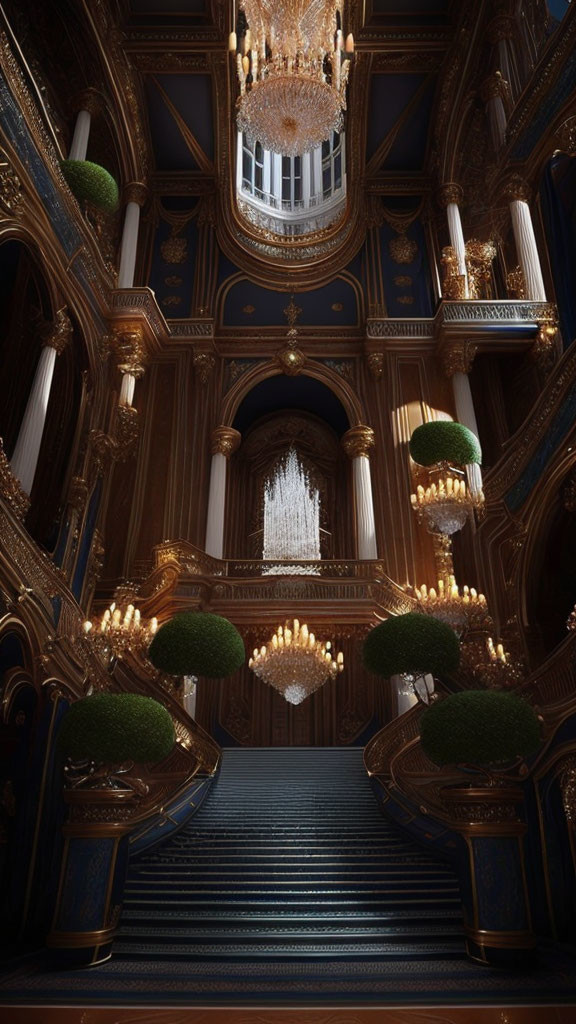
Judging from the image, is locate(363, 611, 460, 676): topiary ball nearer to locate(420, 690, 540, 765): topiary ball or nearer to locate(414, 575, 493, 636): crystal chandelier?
locate(420, 690, 540, 765): topiary ball

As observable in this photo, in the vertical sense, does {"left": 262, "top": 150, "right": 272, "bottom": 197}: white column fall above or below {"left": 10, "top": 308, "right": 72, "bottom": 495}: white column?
above

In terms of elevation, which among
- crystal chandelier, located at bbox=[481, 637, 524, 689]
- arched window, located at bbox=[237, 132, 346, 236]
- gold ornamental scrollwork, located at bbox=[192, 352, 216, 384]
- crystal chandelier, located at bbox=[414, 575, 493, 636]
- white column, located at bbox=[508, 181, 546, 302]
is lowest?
crystal chandelier, located at bbox=[481, 637, 524, 689]

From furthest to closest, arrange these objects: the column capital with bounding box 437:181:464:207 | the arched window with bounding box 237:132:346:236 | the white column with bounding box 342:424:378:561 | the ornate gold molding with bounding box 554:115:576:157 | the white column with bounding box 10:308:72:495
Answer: the arched window with bounding box 237:132:346:236
the column capital with bounding box 437:181:464:207
the white column with bounding box 342:424:378:561
the ornate gold molding with bounding box 554:115:576:157
the white column with bounding box 10:308:72:495

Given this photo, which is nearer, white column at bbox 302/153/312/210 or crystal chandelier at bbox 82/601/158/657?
crystal chandelier at bbox 82/601/158/657

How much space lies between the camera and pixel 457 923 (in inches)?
208

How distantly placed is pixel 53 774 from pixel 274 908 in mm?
2649

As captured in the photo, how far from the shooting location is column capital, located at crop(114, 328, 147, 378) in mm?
13492

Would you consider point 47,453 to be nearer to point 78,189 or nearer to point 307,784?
point 78,189

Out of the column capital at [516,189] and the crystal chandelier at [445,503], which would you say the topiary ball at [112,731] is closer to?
the crystal chandelier at [445,503]

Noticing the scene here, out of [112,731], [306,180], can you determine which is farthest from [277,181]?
[112,731]

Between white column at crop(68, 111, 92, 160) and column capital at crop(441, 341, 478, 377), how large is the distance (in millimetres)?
9029

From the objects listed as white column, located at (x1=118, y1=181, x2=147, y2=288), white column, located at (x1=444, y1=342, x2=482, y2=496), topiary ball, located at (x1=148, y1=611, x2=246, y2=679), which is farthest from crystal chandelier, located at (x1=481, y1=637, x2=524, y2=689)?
white column, located at (x1=118, y1=181, x2=147, y2=288)

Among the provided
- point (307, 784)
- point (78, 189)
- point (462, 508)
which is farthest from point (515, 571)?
point (78, 189)

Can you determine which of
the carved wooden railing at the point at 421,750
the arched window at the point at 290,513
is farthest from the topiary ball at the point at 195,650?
the arched window at the point at 290,513
